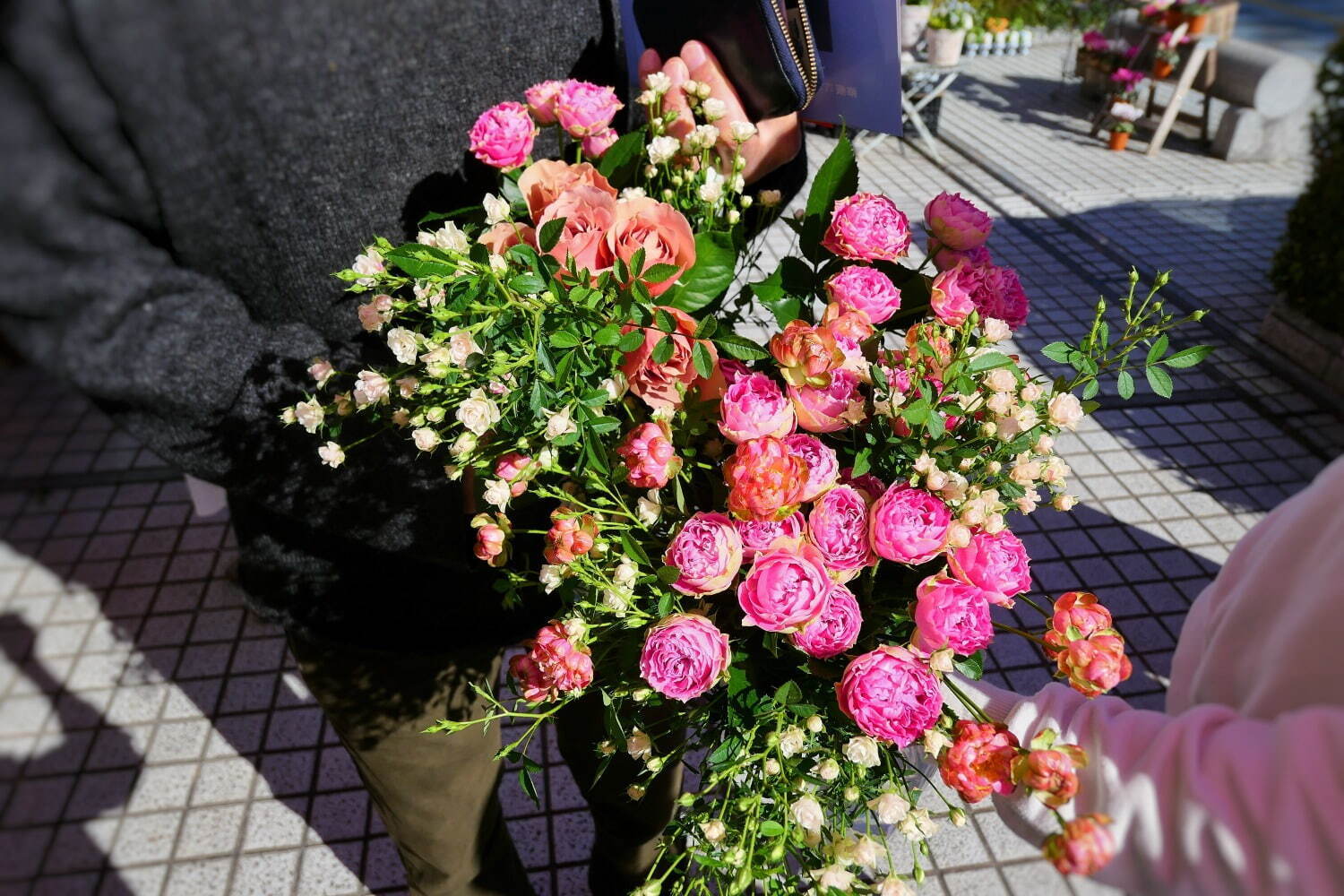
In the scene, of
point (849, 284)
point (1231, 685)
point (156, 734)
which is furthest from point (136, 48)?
point (156, 734)

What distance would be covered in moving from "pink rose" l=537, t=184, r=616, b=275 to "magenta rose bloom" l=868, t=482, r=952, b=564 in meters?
0.41

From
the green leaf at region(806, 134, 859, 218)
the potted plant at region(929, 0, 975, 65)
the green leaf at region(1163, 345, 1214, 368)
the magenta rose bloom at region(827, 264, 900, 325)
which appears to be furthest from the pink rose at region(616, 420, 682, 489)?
the potted plant at region(929, 0, 975, 65)

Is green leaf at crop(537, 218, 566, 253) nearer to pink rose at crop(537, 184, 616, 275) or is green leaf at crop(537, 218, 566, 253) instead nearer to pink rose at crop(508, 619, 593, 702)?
pink rose at crop(537, 184, 616, 275)

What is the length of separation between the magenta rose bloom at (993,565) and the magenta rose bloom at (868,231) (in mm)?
346

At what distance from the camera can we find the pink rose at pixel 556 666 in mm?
906

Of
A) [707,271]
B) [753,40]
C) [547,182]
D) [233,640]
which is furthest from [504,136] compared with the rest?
[233,640]

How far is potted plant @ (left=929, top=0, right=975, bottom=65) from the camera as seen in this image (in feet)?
22.9

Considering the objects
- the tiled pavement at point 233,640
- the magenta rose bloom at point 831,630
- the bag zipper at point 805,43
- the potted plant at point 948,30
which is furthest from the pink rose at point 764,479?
the potted plant at point 948,30

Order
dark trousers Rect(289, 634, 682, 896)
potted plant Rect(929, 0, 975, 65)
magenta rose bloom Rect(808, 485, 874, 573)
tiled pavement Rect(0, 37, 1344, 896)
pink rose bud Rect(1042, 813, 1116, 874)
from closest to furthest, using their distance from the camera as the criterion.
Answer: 1. pink rose bud Rect(1042, 813, 1116, 874)
2. magenta rose bloom Rect(808, 485, 874, 573)
3. dark trousers Rect(289, 634, 682, 896)
4. tiled pavement Rect(0, 37, 1344, 896)
5. potted plant Rect(929, 0, 975, 65)

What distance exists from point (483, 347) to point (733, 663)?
18.8 inches

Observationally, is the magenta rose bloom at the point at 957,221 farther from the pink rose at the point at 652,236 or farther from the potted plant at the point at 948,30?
the potted plant at the point at 948,30

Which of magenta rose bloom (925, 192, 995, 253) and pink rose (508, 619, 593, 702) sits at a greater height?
magenta rose bloom (925, 192, 995, 253)

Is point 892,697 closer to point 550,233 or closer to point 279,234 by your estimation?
point 550,233

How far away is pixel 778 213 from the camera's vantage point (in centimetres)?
134
